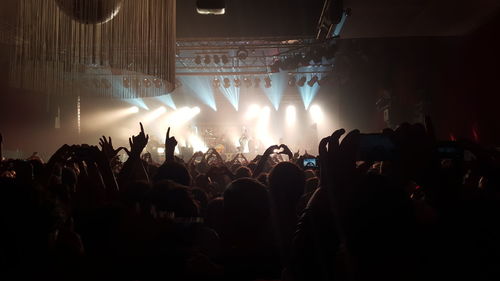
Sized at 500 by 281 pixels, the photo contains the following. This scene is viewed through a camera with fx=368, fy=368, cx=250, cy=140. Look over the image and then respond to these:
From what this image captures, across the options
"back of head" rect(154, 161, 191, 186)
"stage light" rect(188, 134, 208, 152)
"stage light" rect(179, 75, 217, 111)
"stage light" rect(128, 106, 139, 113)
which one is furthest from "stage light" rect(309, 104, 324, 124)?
"back of head" rect(154, 161, 191, 186)

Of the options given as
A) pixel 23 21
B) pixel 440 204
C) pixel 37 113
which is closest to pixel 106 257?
pixel 440 204

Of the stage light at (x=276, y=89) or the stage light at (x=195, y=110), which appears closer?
the stage light at (x=276, y=89)

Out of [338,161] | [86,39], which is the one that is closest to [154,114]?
[86,39]

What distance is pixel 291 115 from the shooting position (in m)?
19.3

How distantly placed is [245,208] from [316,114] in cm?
1695

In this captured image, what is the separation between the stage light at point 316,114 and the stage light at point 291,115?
0.92 meters

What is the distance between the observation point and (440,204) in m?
1.35

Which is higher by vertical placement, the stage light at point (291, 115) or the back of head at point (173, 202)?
the stage light at point (291, 115)

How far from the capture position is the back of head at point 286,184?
177cm

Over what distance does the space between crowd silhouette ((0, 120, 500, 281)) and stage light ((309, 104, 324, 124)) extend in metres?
16.1

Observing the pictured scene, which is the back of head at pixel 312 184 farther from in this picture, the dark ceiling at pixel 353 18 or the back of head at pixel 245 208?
the dark ceiling at pixel 353 18

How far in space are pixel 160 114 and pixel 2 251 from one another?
18.5 metres

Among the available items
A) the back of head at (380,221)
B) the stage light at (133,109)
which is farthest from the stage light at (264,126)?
the back of head at (380,221)

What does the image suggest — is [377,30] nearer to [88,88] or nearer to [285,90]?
[88,88]
